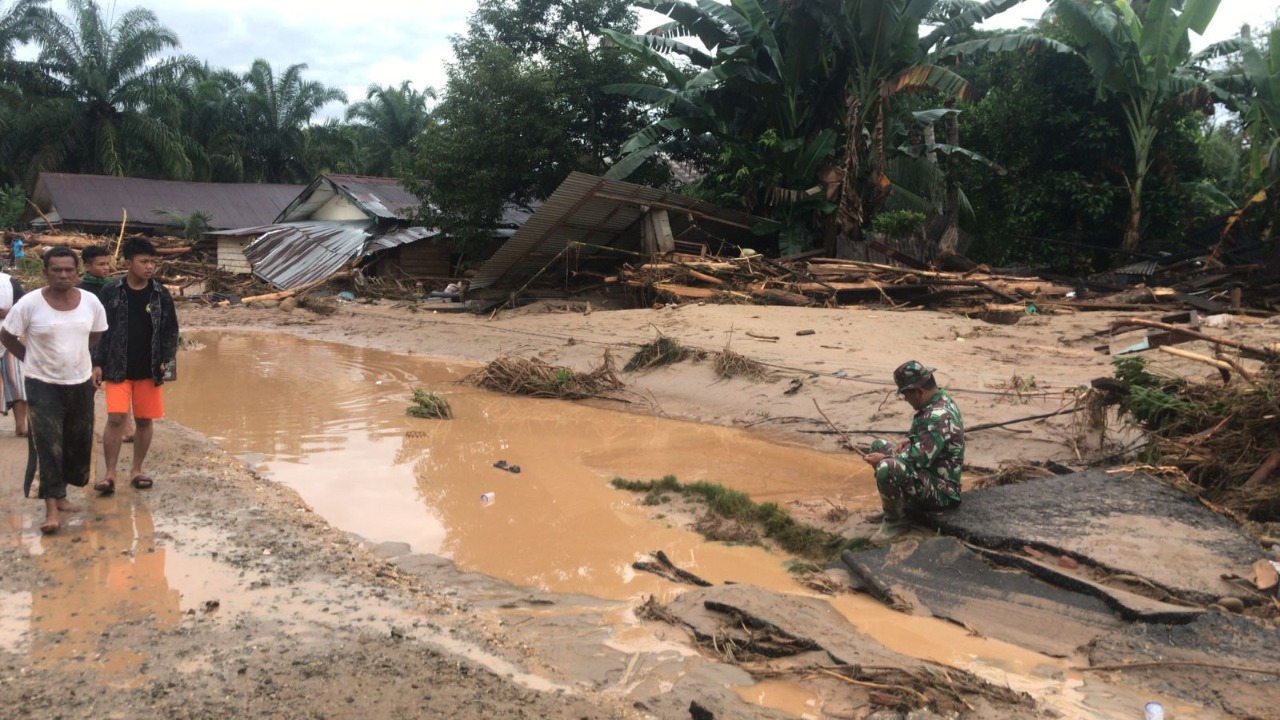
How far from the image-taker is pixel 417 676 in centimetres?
354

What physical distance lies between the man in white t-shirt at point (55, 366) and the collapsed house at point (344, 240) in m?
16.2

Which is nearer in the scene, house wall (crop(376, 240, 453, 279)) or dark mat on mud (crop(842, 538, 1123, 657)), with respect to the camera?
dark mat on mud (crop(842, 538, 1123, 657))

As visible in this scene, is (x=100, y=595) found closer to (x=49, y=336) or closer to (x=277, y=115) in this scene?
(x=49, y=336)

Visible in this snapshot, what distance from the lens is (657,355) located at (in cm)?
1180

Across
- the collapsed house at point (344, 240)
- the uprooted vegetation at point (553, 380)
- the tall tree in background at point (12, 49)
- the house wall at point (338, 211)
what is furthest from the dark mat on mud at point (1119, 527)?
the tall tree in background at point (12, 49)

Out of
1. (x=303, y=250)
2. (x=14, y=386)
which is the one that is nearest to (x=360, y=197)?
(x=303, y=250)

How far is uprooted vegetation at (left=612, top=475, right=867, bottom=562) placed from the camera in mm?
5758

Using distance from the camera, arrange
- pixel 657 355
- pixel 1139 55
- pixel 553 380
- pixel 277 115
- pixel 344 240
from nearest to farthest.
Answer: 1. pixel 553 380
2. pixel 657 355
3. pixel 1139 55
4. pixel 344 240
5. pixel 277 115

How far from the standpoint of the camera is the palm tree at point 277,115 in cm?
4425

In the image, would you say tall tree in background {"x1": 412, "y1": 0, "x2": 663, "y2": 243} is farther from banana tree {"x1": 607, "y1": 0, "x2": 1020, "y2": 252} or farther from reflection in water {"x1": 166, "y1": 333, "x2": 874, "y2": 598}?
reflection in water {"x1": 166, "y1": 333, "x2": 874, "y2": 598}

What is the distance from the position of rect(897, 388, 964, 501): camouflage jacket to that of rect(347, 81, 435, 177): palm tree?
1718 inches

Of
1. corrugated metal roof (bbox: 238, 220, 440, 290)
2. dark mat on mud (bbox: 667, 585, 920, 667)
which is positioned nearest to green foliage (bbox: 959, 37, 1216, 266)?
corrugated metal roof (bbox: 238, 220, 440, 290)

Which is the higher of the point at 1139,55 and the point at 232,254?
the point at 1139,55

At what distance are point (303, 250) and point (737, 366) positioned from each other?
1842 centimetres
